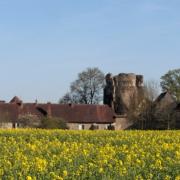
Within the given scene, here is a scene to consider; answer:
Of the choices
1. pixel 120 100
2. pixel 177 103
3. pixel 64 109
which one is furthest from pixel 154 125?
pixel 120 100

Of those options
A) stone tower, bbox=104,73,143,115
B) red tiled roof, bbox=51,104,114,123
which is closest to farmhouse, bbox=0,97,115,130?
red tiled roof, bbox=51,104,114,123

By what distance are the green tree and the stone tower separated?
3269 millimetres

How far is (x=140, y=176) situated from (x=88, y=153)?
12.3ft

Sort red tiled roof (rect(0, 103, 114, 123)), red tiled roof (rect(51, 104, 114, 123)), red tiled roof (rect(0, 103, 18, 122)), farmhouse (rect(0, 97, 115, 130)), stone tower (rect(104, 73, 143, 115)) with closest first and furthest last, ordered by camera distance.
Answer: red tiled roof (rect(0, 103, 18, 122)) → farmhouse (rect(0, 97, 115, 130)) → red tiled roof (rect(0, 103, 114, 123)) → red tiled roof (rect(51, 104, 114, 123)) → stone tower (rect(104, 73, 143, 115))

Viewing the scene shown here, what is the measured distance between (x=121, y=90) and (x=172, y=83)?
8051 millimetres

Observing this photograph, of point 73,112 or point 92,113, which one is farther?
point 92,113

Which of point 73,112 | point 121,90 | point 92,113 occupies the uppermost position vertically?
point 121,90

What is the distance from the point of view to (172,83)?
7606 centimetres

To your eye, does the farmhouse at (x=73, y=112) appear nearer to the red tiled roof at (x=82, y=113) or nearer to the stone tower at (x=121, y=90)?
the red tiled roof at (x=82, y=113)

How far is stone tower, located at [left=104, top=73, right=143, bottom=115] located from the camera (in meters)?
78.9

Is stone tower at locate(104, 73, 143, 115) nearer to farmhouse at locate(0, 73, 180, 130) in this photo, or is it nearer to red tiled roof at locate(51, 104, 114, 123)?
farmhouse at locate(0, 73, 180, 130)

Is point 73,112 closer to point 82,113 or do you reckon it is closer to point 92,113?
point 82,113

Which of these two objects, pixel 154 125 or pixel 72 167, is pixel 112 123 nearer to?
pixel 154 125

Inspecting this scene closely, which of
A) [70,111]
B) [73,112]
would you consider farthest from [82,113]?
[70,111]
